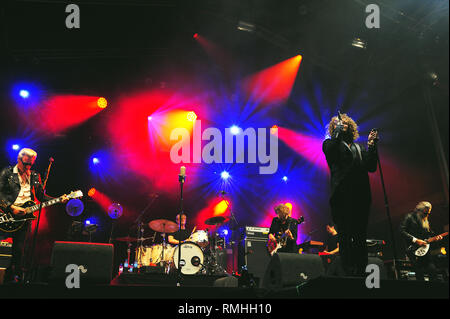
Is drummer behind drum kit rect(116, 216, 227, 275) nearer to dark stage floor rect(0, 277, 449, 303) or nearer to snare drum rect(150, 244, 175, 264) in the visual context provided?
snare drum rect(150, 244, 175, 264)

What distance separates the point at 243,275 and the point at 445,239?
212 inches

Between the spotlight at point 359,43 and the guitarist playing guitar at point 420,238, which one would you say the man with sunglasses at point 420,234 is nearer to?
the guitarist playing guitar at point 420,238

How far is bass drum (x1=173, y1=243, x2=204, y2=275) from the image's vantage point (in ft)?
27.6

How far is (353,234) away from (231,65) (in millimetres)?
7147

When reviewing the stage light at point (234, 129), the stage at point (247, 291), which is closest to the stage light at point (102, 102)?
the stage light at point (234, 129)

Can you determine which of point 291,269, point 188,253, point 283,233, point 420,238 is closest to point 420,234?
point 420,238

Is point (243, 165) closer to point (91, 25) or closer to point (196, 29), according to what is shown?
point (196, 29)

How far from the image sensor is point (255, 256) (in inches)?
324

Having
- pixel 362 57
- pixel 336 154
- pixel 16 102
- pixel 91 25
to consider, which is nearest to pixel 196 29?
pixel 91 25

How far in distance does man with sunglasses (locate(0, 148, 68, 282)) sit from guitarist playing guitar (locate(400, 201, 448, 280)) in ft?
23.2

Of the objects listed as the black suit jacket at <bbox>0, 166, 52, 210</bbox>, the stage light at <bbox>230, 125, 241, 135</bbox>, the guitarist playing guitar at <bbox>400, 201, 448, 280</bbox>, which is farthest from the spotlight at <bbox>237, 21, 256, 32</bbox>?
the black suit jacket at <bbox>0, 166, 52, 210</bbox>
